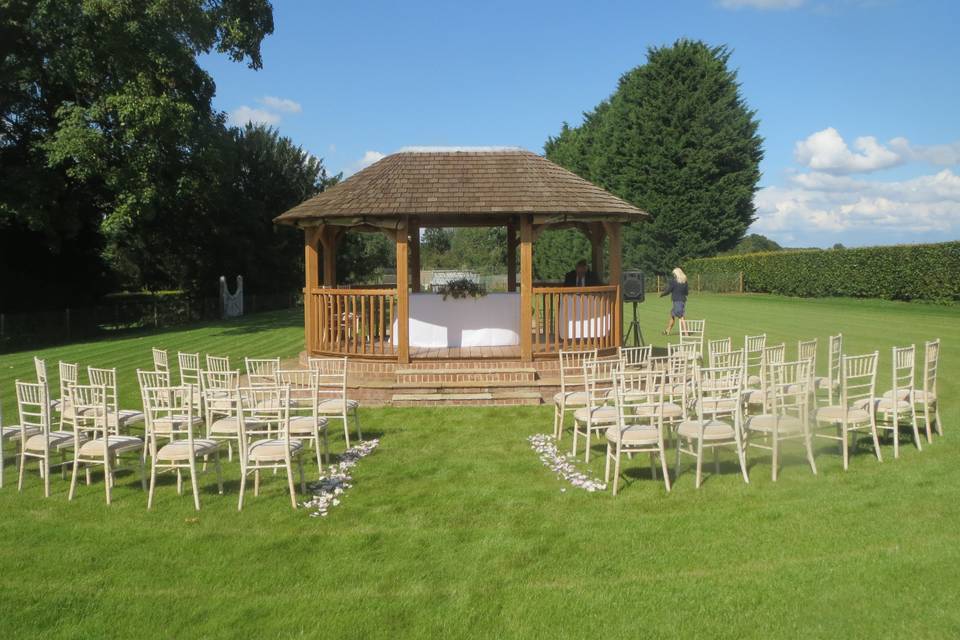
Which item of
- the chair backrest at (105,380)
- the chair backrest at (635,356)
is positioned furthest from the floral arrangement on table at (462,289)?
the chair backrest at (105,380)

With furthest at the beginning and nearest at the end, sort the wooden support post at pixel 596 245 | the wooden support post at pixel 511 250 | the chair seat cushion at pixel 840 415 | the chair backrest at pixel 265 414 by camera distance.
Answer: the wooden support post at pixel 511 250 < the wooden support post at pixel 596 245 < the chair seat cushion at pixel 840 415 < the chair backrest at pixel 265 414

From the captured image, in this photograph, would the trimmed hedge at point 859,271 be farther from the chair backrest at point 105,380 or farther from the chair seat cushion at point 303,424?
the chair backrest at point 105,380

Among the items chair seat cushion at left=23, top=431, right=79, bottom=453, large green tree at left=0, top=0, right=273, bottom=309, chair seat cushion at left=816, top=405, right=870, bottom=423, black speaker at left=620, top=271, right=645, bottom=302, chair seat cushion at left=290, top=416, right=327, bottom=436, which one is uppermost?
large green tree at left=0, top=0, right=273, bottom=309

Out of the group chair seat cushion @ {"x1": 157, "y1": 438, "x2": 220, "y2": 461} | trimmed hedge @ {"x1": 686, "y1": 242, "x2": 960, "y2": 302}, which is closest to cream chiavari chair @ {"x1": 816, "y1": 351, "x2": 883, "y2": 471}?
chair seat cushion @ {"x1": 157, "y1": 438, "x2": 220, "y2": 461}

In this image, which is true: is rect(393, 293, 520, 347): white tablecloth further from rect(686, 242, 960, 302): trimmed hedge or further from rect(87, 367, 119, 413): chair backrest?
rect(686, 242, 960, 302): trimmed hedge

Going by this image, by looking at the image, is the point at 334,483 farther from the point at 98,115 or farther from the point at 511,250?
the point at 98,115

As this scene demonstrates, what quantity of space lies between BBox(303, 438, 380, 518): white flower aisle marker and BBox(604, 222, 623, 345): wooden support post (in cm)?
626

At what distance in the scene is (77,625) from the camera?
4.64 meters

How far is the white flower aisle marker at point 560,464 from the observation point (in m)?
7.43

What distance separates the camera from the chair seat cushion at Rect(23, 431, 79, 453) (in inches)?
301

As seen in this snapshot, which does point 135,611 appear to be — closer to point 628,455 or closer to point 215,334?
point 628,455

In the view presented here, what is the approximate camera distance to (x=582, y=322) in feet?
44.7

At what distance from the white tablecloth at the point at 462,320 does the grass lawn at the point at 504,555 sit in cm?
588

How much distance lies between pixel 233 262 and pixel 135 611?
116ft
